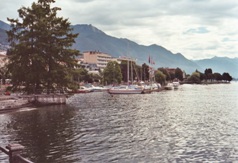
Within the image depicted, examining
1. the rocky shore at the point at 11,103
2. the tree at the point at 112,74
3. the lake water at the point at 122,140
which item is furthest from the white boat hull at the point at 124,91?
the lake water at the point at 122,140

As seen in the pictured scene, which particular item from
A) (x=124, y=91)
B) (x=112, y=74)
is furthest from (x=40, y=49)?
(x=112, y=74)

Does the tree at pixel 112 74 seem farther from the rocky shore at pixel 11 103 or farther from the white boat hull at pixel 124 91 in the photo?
the rocky shore at pixel 11 103

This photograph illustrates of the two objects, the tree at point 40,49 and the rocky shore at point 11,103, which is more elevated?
the tree at point 40,49

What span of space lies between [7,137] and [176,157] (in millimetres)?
17230

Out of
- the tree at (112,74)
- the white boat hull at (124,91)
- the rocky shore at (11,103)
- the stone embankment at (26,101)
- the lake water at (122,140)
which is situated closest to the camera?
the lake water at (122,140)

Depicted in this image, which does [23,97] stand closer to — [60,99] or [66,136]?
[60,99]

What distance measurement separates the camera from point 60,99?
74.5 m

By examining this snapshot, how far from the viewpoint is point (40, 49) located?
245 feet

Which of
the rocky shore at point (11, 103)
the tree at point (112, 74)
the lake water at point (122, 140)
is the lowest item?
the lake water at point (122, 140)

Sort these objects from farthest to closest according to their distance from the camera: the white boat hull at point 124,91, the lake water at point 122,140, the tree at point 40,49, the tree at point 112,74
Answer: the tree at point 112,74
the white boat hull at point 124,91
the tree at point 40,49
the lake water at point 122,140

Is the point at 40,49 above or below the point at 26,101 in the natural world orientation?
above

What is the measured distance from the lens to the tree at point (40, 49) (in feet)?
241

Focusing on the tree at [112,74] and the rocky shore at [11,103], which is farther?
the tree at [112,74]

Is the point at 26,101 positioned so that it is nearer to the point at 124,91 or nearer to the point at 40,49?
the point at 40,49
